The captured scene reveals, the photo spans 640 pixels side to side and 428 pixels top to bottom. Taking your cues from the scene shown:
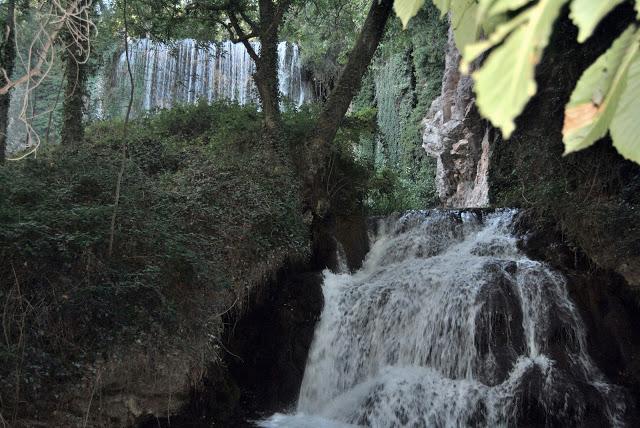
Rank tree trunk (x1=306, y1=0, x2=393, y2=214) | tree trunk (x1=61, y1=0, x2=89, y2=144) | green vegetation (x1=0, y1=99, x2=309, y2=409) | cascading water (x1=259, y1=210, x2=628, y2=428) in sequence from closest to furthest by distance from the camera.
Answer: green vegetation (x1=0, y1=99, x2=309, y2=409)
cascading water (x1=259, y1=210, x2=628, y2=428)
tree trunk (x1=61, y1=0, x2=89, y2=144)
tree trunk (x1=306, y1=0, x2=393, y2=214)

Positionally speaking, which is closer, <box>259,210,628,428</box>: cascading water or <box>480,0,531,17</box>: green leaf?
<box>480,0,531,17</box>: green leaf

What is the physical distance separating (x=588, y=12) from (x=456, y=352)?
6.96m

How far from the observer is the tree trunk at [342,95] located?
10016 mm

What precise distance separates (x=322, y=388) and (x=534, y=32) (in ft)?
25.6

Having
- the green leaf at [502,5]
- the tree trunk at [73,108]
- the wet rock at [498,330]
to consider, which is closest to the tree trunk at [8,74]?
the tree trunk at [73,108]

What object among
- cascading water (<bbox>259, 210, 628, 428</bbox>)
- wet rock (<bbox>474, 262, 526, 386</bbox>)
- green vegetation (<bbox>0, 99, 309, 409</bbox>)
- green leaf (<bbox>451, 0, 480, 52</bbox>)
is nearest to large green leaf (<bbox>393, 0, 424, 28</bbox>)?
green leaf (<bbox>451, 0, 480, 52</bbox>)

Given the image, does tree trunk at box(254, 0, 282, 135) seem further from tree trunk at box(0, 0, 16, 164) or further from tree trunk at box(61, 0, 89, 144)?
tree trunk at box(0, 0, 16, 164)

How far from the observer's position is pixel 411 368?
727 cm

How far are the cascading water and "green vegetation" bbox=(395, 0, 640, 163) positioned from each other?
621 centimetres

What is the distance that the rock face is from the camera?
14.7 meters

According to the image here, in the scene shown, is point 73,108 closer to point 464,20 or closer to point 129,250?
point 129,250

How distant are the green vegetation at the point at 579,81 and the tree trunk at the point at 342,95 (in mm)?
9280

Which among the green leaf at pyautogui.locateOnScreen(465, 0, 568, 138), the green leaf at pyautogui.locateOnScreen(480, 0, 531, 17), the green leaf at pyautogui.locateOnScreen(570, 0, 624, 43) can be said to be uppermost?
the green leaf at pyautogui.locateOnScreen(480, 0, 531, 17)

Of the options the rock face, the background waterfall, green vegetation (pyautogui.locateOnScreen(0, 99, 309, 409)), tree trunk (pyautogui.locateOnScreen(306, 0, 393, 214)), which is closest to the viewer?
green vegetation (pyautogui.locateOnScreen(0, 99, 309, 409))
